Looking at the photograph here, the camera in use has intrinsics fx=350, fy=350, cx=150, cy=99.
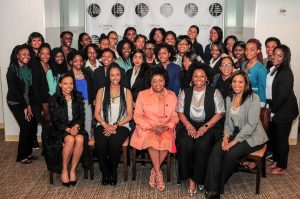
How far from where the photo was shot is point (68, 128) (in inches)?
164

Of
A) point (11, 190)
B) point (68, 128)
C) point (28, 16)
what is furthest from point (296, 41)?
point (11, 190)

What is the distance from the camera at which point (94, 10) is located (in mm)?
6695

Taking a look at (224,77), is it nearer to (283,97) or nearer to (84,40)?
(283,97)

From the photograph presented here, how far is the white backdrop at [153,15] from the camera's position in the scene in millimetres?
6629

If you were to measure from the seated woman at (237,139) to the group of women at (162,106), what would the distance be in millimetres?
11

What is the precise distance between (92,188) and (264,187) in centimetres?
201

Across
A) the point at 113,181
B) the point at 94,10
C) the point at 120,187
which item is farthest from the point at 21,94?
the point at 94,10

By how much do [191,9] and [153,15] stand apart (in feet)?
2.40

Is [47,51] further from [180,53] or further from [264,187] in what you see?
[264,187]

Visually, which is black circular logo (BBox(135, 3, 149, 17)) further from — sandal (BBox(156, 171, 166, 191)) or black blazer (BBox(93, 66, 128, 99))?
sandal (BBox(156, 171, 166, 191))

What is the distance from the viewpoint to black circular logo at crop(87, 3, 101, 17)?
21.9 feet

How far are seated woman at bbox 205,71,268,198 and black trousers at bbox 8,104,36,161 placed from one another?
2556mm

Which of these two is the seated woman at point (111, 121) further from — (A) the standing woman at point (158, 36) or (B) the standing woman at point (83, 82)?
(A) the standing woman at point (158, 36)

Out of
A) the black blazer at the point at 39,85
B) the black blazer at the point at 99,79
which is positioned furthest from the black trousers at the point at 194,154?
the black blazer at the point at 39,85
